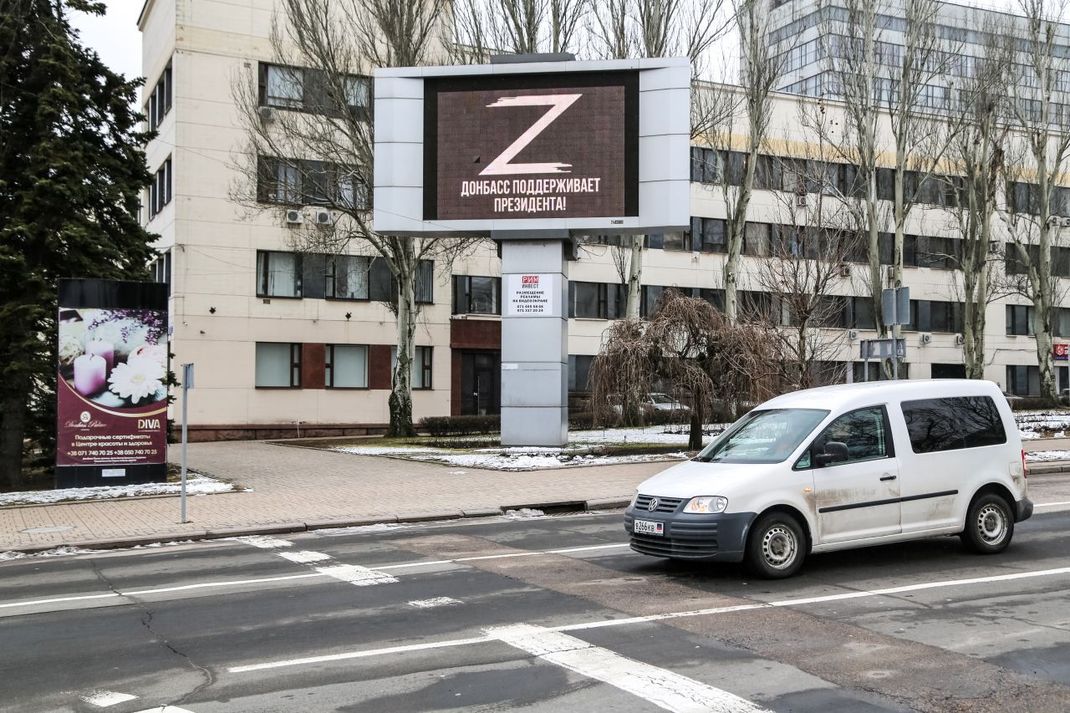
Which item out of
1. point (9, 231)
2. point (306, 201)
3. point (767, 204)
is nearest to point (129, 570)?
point (9, 231)

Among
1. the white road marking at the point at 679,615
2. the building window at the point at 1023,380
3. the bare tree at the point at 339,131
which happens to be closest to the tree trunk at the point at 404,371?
the bare tree at the point at 339,131

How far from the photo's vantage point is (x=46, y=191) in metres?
19.9

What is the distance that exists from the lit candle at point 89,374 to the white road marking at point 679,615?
13625mm

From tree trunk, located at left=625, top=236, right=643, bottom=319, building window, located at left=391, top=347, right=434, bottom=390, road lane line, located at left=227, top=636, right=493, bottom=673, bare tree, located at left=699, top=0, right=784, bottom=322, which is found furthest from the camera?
building window, located at left=391, top=347, right=434, bottom=390

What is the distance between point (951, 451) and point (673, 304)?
44.3ft

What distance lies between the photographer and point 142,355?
19.2 m

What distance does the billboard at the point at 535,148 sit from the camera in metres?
24.5

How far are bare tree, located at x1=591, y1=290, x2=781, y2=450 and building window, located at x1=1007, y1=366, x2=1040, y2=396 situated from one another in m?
38.7

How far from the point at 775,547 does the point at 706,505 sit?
78 cm

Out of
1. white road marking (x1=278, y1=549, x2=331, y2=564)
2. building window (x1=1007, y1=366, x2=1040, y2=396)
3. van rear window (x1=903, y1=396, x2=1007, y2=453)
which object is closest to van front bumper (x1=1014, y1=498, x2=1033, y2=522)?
van rear window (x1=903, y1=396, x2=1007, y2=453)

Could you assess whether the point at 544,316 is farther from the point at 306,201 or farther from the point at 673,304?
the point at 306,201

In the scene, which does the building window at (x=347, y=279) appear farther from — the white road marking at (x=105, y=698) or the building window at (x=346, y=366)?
the white road marking at (x=105, y=698)

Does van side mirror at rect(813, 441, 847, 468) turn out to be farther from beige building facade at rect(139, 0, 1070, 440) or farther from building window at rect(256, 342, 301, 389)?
building window at rect(256, 342, 301, 389)

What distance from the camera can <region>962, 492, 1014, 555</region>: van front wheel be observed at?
33.8 feet
